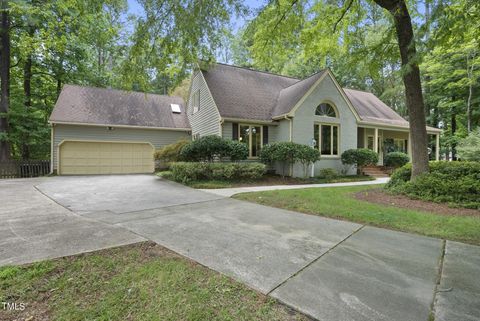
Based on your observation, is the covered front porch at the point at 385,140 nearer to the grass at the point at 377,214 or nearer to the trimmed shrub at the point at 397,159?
the trimmed shrub at the point at 397,159

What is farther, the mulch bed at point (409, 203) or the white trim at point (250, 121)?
the white trim at point (250, 121)

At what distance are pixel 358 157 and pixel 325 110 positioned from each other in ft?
10.5

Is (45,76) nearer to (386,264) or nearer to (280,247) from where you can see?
(280,247)

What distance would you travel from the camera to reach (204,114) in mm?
14758

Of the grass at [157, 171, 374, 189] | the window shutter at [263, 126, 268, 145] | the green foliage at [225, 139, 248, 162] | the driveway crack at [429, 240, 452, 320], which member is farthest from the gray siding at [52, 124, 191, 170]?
the driveway crack at [429, 240, 452, 320]

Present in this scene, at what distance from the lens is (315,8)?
938cm

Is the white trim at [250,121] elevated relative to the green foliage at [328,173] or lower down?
elevated

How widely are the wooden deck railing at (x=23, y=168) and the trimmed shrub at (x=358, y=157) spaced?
1737 centimetres

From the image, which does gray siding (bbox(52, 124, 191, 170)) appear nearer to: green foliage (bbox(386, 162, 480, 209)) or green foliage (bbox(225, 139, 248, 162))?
green foliage (bbox(225, 139, 248, 162))

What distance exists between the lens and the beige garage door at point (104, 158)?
14.6 metres

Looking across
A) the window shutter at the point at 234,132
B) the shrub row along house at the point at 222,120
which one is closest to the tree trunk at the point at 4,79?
the shrub row along house at the point at 222,120

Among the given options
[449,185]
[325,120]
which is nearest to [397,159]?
[325,120]

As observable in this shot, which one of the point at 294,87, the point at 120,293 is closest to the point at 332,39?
the point at 294,87

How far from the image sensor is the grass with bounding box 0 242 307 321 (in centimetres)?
210
